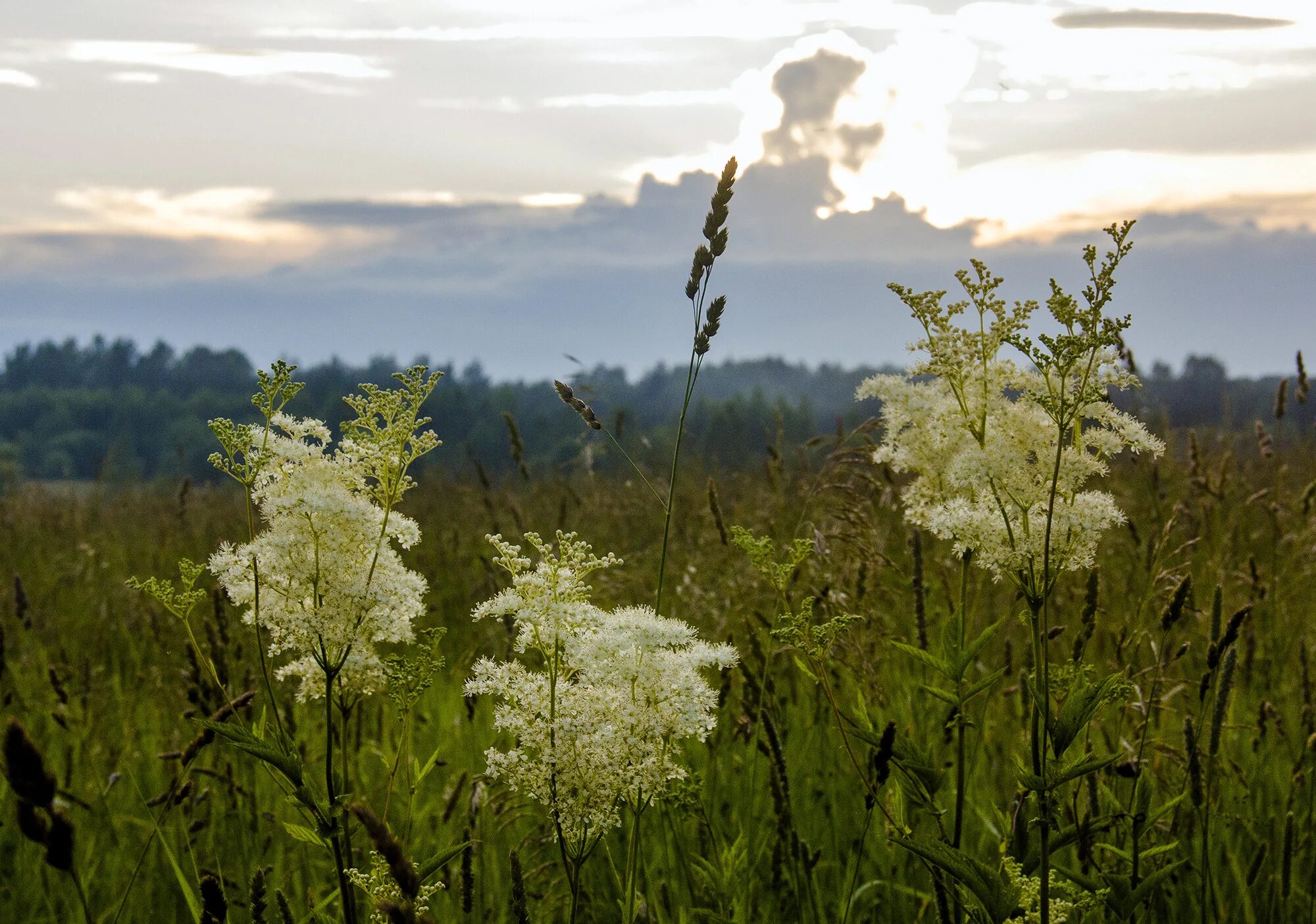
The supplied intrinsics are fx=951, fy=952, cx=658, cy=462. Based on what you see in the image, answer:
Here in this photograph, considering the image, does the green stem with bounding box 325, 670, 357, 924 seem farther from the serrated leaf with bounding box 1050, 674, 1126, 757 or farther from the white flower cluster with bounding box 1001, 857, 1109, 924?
the serrated leaf with bounding box 1050, 674, 1126, 757

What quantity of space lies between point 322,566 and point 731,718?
10.8 ft

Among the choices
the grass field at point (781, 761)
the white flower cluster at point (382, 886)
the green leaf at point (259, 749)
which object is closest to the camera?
the green leaf at point (259, 749)

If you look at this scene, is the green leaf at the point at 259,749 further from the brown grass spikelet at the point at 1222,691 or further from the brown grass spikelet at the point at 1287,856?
the brown grass spikelet at the point at 1287,856

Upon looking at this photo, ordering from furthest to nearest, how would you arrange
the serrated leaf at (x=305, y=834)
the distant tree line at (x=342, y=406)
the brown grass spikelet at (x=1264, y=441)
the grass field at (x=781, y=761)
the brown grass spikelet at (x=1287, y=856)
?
1. the distant tree line at (x=342, y=406)
2. the brown grass spikelet at (x=1264, y=441)
3. the grass field at (x=781, y=761)
4. the brown grass spikelet at (x=1287, y=856)
5. the serrated leaf at (x=305, y=834)

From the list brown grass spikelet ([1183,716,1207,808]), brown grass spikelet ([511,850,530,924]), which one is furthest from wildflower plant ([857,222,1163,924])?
brown grass spikelet ([511,850,530,924])

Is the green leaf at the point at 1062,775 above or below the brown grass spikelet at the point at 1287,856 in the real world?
above

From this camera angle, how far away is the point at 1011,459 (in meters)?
2.77

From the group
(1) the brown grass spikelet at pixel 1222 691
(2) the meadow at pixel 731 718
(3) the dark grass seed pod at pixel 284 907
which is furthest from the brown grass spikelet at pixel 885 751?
(3) the dark grass seed pod at pixel 284 907

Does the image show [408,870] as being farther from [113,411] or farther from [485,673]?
[113,411]

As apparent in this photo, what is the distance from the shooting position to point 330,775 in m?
2.29

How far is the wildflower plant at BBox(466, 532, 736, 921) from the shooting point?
2324mm

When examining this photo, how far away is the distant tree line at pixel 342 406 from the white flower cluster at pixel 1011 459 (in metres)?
8.58

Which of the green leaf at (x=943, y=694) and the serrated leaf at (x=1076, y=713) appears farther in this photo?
the green leaf at (x=943, y=694)

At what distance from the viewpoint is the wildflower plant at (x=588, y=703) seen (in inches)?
91.5
